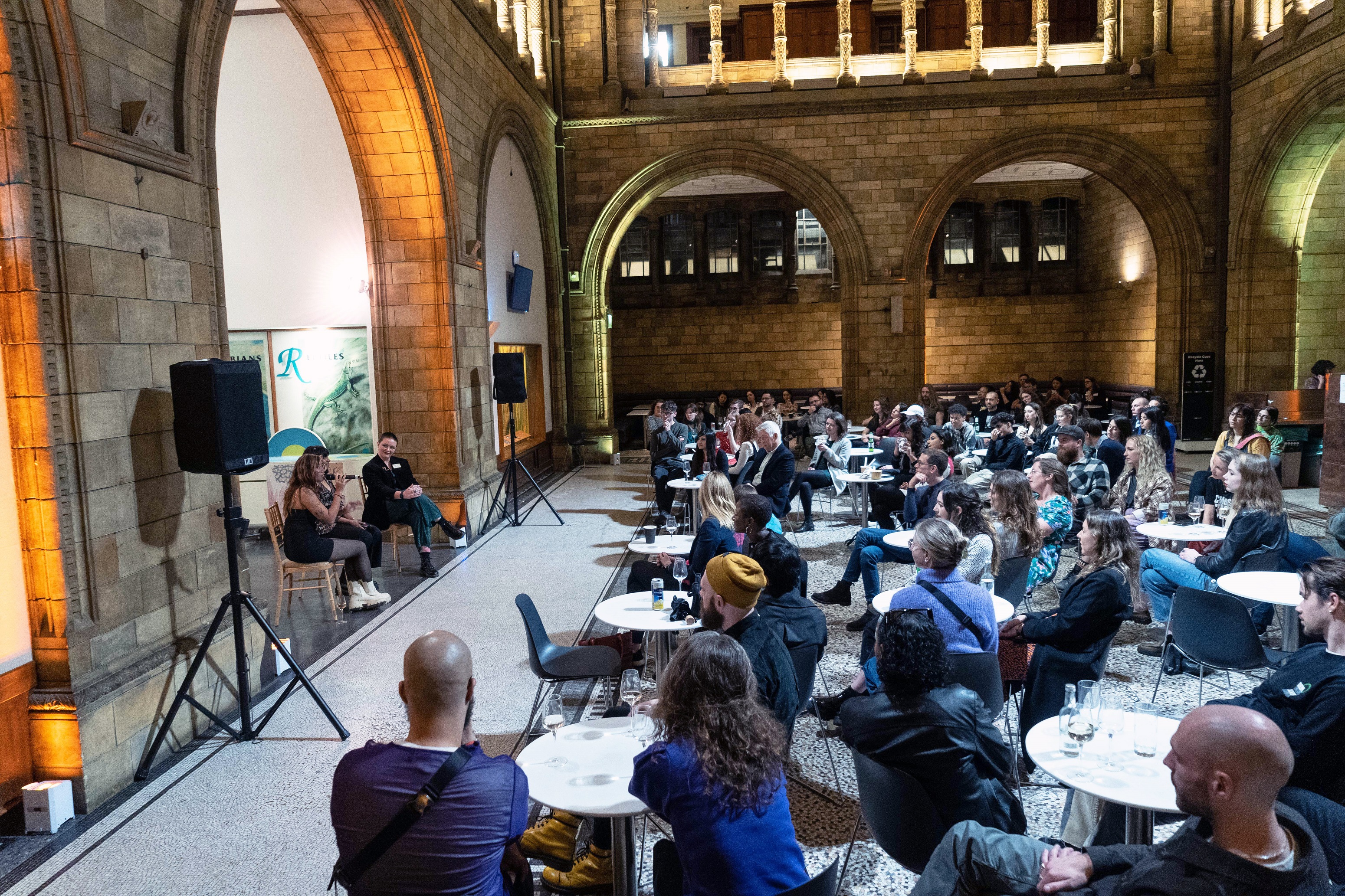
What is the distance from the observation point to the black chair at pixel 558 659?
404cm

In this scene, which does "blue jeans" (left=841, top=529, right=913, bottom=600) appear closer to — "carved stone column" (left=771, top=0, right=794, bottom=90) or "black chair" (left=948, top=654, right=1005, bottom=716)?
"black chair" (left=948, top=654, right=1005, bottom=716)

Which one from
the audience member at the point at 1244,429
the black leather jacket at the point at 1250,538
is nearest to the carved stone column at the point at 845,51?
the audience member at the point at 1244,429

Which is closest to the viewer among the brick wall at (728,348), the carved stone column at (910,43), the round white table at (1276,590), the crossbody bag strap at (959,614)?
the crossbody bag strap at (959,614)

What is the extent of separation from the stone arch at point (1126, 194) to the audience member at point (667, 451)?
5630mm

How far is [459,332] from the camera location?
27.6 ft

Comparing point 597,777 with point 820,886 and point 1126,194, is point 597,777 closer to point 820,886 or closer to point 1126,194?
point 820,886

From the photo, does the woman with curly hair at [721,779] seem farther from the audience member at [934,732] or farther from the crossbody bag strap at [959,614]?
the crossbody bag strap at [959,614]

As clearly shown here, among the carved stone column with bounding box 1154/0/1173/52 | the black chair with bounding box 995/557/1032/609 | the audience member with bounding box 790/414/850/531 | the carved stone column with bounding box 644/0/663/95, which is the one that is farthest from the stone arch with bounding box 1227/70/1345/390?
the black chair with bounding box 995/557/1032/609

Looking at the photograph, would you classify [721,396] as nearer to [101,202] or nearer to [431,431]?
[431,431]

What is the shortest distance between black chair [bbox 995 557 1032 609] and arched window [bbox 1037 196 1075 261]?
49.5ft

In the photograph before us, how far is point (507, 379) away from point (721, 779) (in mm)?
7424

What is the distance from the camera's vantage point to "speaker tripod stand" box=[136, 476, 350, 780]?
409 cm

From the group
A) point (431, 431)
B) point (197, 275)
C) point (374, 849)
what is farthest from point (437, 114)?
point (374, 849)

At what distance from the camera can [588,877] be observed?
3.02 meters
